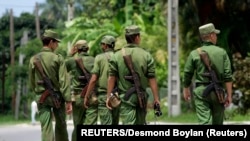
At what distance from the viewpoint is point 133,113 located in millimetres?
10805

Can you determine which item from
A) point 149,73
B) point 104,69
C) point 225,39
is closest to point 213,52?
point 149,73

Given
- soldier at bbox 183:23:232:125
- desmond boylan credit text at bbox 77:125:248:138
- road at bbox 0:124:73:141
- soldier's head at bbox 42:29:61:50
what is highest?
soldier's head at bbox 42:29:61:50

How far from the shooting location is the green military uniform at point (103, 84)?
1278 centimetres

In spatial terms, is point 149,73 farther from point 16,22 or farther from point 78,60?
point 16,22

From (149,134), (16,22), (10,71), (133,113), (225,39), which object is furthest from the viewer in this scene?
(16,22)

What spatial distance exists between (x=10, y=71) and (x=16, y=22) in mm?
17005

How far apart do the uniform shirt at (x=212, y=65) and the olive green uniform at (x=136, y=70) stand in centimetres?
Result: 52

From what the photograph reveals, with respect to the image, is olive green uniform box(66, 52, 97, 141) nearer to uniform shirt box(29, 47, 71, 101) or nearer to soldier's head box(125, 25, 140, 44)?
uniform shirt box(29, 47, 71, 101)

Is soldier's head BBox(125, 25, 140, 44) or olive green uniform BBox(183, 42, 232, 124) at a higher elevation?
soldier's head BBox(125, 25, 140, 44)

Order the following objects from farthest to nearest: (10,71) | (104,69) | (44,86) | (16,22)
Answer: (16,22), (10,71), (104,69), (44,86)

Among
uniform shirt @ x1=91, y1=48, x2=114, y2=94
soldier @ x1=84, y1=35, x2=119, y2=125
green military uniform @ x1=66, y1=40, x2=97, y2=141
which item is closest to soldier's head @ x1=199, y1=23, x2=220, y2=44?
soldier @ x1=84, y1=35, x2=119, y2=125

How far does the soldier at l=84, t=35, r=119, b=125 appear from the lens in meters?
12.8

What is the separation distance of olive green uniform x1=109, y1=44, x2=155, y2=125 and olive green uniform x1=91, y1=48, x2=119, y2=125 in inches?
67.6

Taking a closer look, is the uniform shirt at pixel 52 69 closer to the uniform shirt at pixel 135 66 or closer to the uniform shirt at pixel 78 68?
the uniform shirt at pixel 135 66
